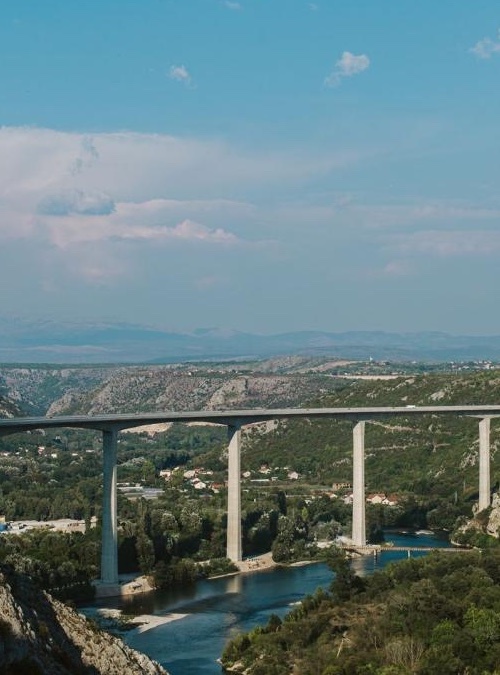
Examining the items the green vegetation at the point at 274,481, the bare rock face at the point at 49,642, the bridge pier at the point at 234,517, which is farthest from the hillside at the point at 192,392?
the bare rock face at the point at 49,642

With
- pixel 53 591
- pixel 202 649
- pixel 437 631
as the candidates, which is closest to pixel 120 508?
pixel 53 591

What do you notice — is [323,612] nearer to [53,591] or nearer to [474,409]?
[53,591]

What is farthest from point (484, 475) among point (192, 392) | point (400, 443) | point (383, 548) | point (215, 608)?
point (192, 392)

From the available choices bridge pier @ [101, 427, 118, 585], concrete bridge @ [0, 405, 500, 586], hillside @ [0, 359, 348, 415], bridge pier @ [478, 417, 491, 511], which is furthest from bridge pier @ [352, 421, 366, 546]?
hillside @ [0, 359, 348, 415]

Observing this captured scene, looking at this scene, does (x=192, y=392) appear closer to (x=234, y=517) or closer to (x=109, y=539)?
(x=234, y=517)

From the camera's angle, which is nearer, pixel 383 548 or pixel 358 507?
pixel 383 548

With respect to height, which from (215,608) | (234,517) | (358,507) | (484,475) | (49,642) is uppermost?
(49,642)

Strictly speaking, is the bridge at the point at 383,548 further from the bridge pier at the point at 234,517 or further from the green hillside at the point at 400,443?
the green hillside at the point at 400,443
